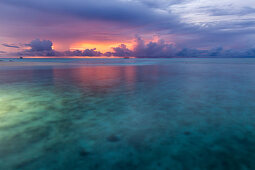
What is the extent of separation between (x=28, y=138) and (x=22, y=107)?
3.99m

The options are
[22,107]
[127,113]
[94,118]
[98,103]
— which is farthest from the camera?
[98,103]

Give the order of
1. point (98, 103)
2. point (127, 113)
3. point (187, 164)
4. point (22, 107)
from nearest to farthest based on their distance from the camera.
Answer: point (187, 164), point (127, 113), point (22, 107), point (98, 103)

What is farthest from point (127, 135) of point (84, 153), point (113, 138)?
point (84, 153)

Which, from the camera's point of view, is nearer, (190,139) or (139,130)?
(190,139)

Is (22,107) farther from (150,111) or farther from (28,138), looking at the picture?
(150,111)

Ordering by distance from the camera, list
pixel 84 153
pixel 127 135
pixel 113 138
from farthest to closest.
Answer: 1. pixel 127 135
2. pixel 113 138
3. pixel 84 153

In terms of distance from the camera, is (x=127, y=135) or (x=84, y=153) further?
(x=127, y=135)

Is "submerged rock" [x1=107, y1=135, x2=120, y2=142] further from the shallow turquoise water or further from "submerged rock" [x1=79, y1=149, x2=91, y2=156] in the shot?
"submerged rock" [x1=79, y1=149, x2=91, y2=156]

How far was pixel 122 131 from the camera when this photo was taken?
593 cm

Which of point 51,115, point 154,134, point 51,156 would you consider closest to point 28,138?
point 51,156

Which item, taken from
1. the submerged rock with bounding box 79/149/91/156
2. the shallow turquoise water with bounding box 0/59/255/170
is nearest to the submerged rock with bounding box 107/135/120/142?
the shallow turquoise water with bounding box 0/59/255/170

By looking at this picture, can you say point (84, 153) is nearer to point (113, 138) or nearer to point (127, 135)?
point (113, 138)

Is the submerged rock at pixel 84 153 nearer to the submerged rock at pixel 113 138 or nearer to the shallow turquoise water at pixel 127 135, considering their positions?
the shallow turquoise water at pixel 127 135

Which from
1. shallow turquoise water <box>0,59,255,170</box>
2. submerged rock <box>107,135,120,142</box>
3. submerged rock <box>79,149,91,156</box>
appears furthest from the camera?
submerged rock <box>107,135,120,142</box>
